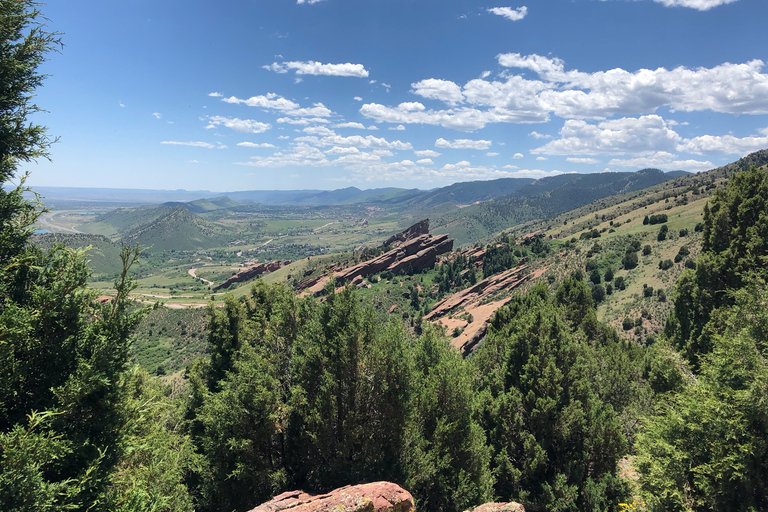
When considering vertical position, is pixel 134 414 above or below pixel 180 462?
above

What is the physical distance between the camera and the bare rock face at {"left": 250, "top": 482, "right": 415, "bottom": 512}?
33.8ft

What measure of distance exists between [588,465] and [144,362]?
353 ft

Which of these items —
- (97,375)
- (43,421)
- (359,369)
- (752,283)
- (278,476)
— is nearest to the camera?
(43,421)

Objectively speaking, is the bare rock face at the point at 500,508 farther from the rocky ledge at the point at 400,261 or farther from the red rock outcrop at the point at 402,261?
the red rock outcrop at the point at 402,261

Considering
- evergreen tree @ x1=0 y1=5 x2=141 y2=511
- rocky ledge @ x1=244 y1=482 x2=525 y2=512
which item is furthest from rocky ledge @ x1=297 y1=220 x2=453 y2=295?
evergreen tree @ x1=0 y1=5 x2=141 y2=511

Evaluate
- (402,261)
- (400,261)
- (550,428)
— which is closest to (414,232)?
(400,261)

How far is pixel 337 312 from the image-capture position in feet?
48.2

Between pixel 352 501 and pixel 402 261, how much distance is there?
119m

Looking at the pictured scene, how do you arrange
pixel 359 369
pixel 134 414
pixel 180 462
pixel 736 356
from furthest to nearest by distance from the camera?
pixel 180 462 < pixel 736 356 < pixel 359 369 < pixel 134 414

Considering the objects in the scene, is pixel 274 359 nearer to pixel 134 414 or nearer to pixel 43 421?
pixel 134 414

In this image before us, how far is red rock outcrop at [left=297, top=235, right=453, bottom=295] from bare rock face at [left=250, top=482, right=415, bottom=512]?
4125 inches

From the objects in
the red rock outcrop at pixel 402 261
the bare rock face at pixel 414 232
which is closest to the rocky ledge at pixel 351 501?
the red rock outcrop at pixel 402 261

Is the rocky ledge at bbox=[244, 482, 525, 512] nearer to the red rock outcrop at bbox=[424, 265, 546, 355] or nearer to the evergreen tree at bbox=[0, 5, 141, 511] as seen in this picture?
the evergreen tree at bbox=[0, 5, 141, 511]

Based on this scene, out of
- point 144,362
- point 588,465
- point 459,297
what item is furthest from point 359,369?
point 144,362
